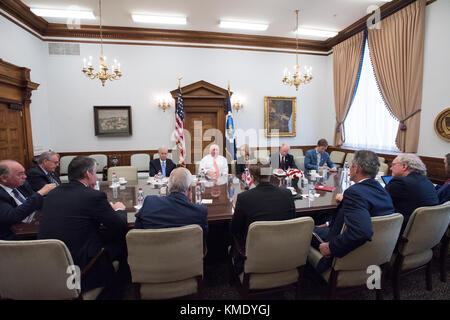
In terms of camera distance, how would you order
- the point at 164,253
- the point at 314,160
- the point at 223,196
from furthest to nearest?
1. the point at 314,160
2. the point at 223,196
3. the point at 164,253

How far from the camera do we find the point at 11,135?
470cm

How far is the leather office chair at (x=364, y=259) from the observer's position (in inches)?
67.6

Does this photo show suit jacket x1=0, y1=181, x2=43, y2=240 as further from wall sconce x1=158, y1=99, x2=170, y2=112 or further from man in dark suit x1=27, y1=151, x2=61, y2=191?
wall sconce x1=158, y1=99, x2=170, y2=112

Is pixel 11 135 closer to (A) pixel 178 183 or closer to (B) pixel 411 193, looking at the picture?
(A) pixel 178 183

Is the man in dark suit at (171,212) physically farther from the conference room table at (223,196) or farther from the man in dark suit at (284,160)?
the man in dark suit at (284,160)

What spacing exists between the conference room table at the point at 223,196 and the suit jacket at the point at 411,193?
22.6 inches

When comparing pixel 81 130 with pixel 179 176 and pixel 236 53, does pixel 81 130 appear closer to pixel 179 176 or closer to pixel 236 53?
pixel 236 53

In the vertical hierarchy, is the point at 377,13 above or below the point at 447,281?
above

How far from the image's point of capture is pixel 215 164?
4.74m

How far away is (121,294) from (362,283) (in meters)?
2.24

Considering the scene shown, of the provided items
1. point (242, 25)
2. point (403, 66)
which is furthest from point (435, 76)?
point (242, 25)

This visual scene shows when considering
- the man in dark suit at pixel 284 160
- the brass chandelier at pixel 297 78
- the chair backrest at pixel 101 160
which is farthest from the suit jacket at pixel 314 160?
the chair backrest at pixel 101 160

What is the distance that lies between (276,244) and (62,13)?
6349 millimetres
